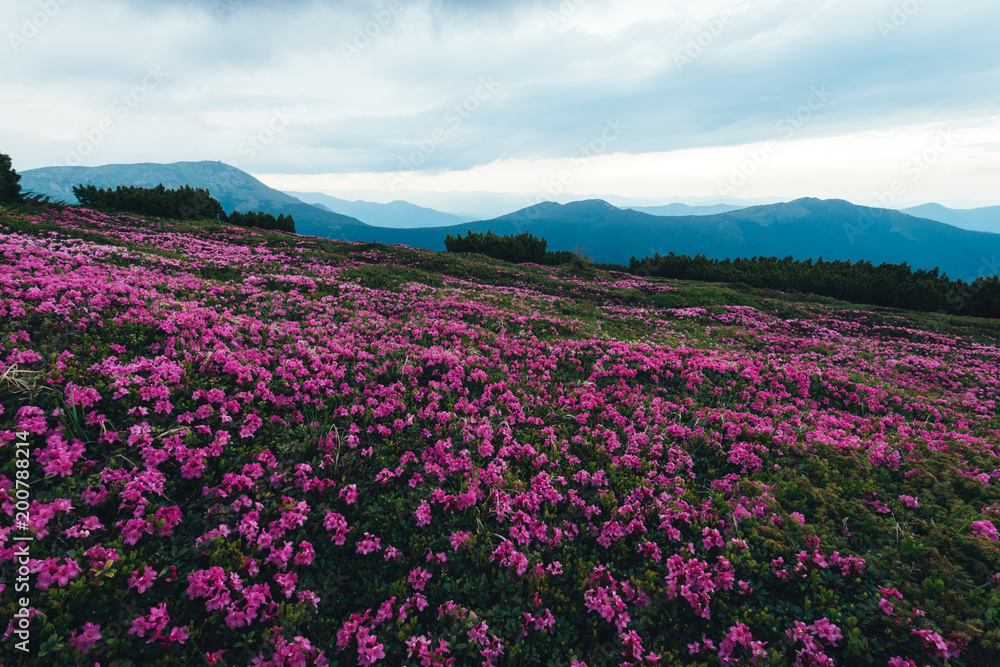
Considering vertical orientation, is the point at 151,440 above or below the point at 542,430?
above

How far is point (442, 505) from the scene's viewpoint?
19.8 ft

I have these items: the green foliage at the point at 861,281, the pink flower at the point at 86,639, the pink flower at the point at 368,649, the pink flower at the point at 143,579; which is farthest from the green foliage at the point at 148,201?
the green foliage at the point at 861,281

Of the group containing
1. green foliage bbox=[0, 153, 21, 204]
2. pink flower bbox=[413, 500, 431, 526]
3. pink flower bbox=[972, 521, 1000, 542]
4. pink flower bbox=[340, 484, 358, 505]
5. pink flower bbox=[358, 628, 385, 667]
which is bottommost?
pink flower bbox=[358, 628, 385, 667]

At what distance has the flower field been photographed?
4.22 m

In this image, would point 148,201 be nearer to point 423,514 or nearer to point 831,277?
point 423,514

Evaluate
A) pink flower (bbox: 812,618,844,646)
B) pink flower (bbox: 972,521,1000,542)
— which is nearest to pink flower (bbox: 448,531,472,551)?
pink flower (bbox: 812,618,844,646)

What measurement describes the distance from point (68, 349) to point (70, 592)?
567cm

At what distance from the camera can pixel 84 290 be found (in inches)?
352

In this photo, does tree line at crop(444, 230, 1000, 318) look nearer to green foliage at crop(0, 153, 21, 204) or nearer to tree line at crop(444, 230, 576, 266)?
tree line at crop(444, 230, 576, 266)

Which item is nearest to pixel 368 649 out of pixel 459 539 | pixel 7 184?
pixel 459 539

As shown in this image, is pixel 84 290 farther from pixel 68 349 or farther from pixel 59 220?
pixel 59 220

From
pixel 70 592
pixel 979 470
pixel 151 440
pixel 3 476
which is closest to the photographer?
pixel 70 592

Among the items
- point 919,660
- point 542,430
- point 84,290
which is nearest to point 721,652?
point 919,660

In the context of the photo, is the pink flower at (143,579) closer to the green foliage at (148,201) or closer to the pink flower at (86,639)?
the pink flower at (86,639)
